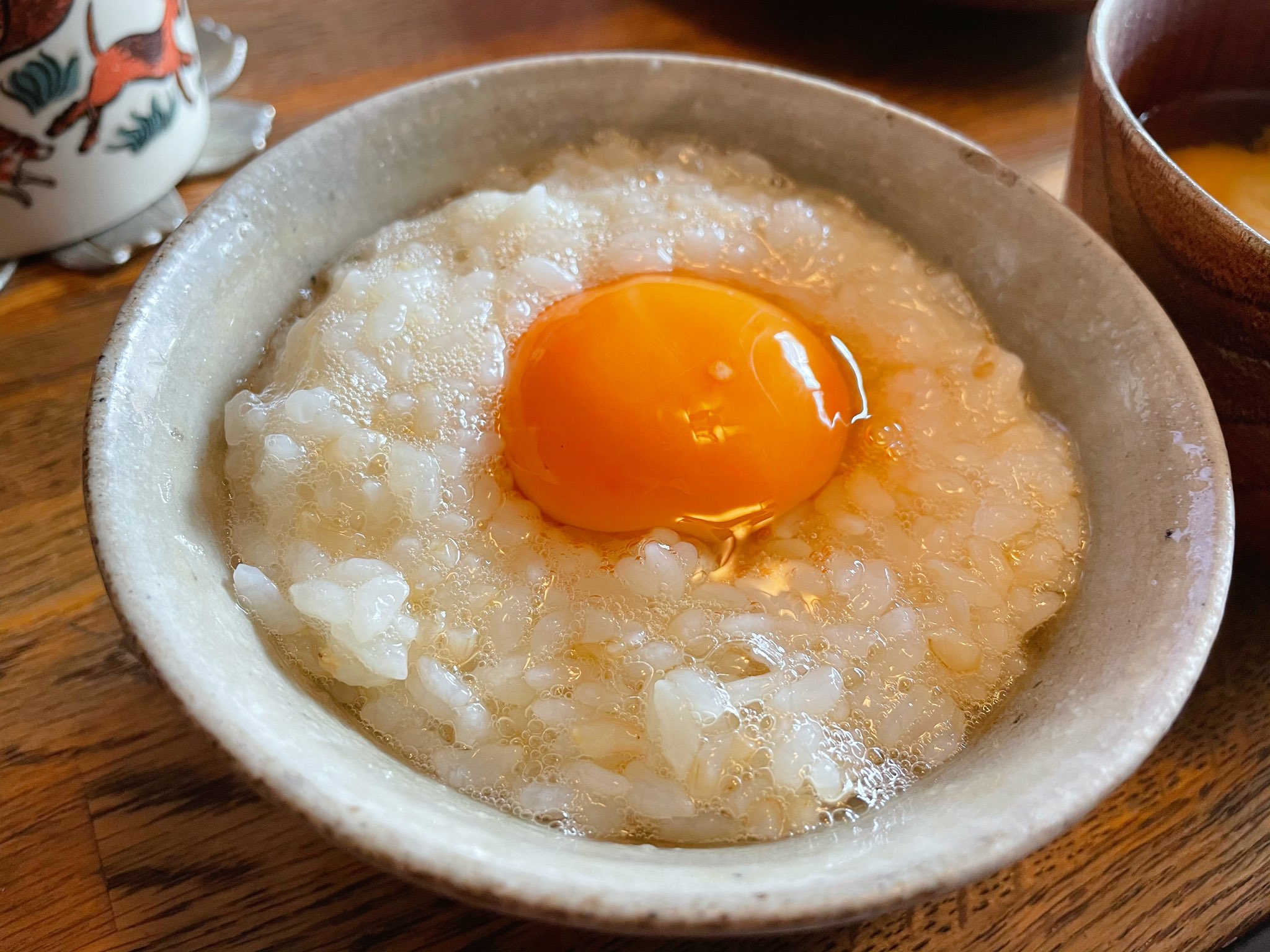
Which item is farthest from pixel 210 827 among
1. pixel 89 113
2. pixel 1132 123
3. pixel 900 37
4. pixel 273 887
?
pixel 900 37

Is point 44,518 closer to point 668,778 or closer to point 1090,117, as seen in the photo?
point 668,778

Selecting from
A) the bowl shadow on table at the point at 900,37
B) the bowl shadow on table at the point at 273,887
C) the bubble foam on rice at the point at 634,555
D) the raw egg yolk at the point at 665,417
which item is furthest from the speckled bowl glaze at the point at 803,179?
the bowl shadow on table at the point at 900,37

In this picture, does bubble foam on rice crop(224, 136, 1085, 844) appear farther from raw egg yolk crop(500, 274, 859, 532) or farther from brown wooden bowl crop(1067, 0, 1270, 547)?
brown wooden bowl crop(1067, 0, 1270, 547)

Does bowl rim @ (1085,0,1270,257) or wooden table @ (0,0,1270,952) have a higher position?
bowl rim @ (1085,0,1270,257)

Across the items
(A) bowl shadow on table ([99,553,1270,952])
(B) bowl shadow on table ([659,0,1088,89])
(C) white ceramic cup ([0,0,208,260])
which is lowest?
(A) bowl shadow on table ([99,553,1270,952])

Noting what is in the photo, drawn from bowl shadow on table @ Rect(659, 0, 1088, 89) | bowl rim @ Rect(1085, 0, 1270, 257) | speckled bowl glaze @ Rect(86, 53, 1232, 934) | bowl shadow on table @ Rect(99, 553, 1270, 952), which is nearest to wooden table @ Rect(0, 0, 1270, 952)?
bowl shadow on table @ Rect(99, 553, 1270, 952)

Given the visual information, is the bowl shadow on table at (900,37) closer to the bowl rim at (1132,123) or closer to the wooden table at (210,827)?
the bowl rim at (1132,123)
